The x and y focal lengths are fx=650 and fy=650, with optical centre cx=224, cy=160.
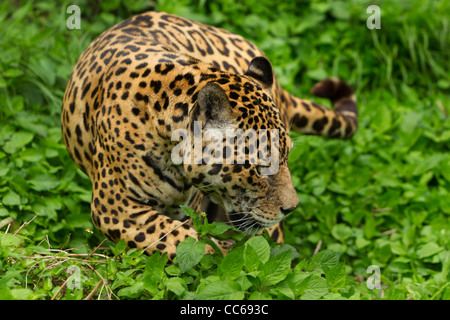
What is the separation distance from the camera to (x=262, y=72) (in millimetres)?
4910

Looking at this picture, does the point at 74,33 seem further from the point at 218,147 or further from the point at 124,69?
the point at 218,147

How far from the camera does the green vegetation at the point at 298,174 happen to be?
431 centimetres

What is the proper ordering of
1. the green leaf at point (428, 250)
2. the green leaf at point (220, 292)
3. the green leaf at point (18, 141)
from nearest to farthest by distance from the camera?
the green leaf at point (220, 292)
the green leaf at point (428, 250)
the green leaf at point (18, 141)

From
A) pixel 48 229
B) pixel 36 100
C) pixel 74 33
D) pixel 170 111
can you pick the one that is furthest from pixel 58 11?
pixel 170 111

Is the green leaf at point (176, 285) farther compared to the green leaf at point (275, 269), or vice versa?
the green leaf at point (275, 269)

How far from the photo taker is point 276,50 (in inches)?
358

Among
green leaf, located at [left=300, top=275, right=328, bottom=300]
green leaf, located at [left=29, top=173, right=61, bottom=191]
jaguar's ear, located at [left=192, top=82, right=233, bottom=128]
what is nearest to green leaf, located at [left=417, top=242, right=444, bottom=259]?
green leaf, located at [left=300, top=275, right=328, bottom=300]

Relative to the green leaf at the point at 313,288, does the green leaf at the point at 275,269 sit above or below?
above

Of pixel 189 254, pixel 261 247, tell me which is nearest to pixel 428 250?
pixel 261 247

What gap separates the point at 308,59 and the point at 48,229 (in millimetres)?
4907

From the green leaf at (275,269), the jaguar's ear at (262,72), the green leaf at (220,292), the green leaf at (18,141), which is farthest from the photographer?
the green leaf at (18,141)

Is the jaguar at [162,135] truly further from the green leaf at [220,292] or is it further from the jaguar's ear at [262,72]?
the green leaf at [220,292]

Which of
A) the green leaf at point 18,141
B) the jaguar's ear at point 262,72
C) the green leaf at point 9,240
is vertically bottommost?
the green leaf at point 18,141

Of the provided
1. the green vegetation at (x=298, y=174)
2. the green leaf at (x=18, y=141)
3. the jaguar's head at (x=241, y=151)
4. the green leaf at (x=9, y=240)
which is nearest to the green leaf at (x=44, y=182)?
the green vegetation at (x=298, y=174)
